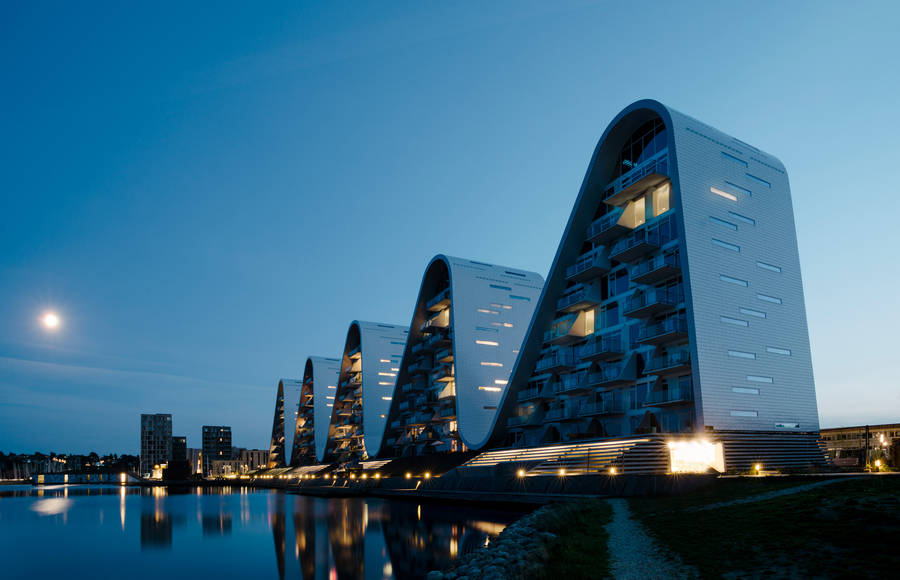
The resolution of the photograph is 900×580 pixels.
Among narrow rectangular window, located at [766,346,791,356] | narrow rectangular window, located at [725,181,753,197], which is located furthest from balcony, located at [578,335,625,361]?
narrow rectangular window, located at [725,181,753,197]

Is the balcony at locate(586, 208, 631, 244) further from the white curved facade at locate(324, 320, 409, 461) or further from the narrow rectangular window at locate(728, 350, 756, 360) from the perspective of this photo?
the white curved facade at locate(324, 320, 409, 461)

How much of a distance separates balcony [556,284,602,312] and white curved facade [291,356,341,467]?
254 feet

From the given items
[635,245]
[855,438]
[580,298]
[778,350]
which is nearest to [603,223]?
[580,298]

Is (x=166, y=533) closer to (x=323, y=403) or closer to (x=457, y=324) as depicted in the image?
(x=457, y=324)

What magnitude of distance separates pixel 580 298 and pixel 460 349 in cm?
2072

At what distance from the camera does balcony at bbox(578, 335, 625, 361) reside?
44.6m

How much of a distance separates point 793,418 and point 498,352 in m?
34.0

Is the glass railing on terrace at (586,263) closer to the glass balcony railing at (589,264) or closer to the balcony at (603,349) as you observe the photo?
the glass balcony railing at (589,264)

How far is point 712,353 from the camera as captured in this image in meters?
36.4

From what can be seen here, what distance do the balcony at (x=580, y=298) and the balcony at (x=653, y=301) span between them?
6378 mm

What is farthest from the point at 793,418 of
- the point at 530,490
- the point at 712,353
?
the point at 530,490

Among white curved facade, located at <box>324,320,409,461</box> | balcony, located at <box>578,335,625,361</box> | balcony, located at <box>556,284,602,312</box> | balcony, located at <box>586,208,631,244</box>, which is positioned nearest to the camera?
balcony, located at <box>578,335,625,361</box>

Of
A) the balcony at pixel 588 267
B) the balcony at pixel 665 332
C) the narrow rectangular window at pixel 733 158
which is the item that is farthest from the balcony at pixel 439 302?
the narrow rectangular window at pixel 733 158

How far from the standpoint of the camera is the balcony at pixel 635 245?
139 ft
